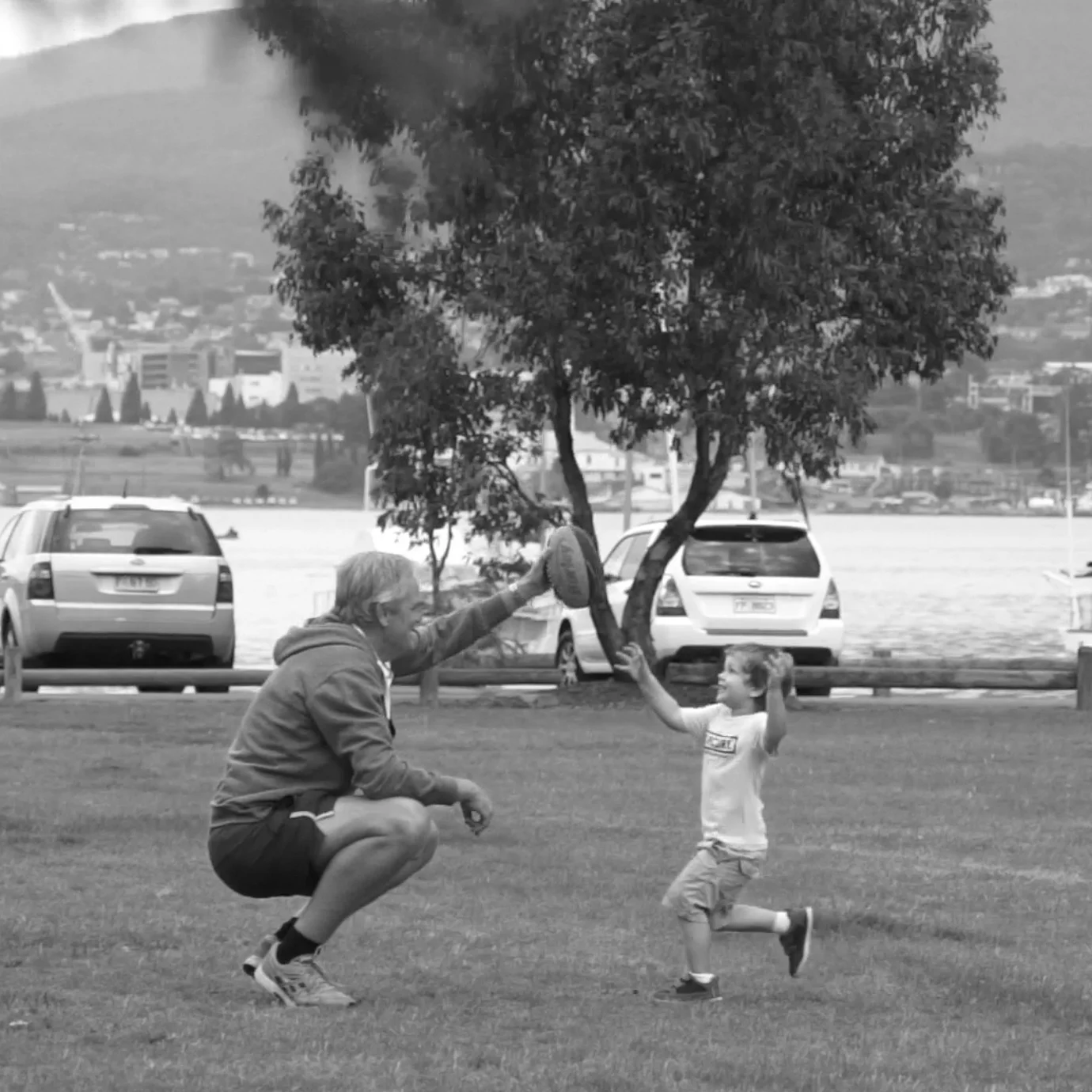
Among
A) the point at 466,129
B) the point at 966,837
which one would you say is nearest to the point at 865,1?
the point at 966,837

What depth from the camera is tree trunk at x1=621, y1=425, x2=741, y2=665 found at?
829 inches

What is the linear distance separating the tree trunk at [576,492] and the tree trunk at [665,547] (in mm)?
183

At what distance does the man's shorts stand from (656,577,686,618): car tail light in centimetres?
1585

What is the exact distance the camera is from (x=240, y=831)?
6402 mm

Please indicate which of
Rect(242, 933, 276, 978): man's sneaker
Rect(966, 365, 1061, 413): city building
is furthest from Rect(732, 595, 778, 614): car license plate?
Rect(966, 365, 1061, 413): city building

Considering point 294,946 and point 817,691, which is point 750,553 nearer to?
point 817,691

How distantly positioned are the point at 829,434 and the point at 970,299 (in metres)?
1.68

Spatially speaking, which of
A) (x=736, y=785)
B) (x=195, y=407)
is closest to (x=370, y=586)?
(x=736, y=785)

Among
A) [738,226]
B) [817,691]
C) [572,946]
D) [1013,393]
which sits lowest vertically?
[817,691]

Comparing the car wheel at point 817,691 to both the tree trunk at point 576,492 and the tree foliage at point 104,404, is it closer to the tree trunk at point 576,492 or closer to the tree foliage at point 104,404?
the tree trunk at point 576,492

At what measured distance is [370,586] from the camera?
6.48m

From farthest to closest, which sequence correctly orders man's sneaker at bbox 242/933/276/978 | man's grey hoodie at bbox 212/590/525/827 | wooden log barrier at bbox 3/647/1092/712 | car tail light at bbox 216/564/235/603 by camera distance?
car tail light at bbox 216/564/235/603 < wooden log barrier at bbox 3/647/1092/712 < man's sneaker at bbox 242/933/276/978 < man's grey hoodie at bbox 212/590/525/827

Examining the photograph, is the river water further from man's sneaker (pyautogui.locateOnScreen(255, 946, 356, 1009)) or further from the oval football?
the oval football

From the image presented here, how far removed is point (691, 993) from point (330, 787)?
1274 millimetres
